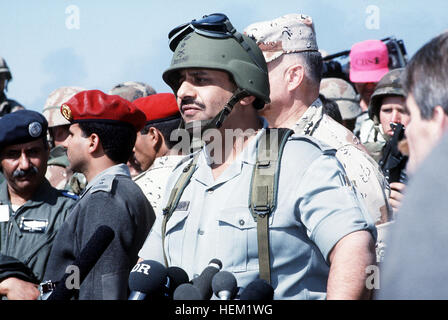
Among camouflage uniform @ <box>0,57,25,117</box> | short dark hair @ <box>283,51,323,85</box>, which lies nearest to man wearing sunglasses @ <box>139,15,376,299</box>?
short dark hair @ <box>283,51,323,85</box>

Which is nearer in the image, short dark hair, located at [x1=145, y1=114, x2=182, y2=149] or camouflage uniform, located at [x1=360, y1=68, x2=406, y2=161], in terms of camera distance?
camouflage uniform, located at [x1=360, y1=68, x2=406, y2=161]

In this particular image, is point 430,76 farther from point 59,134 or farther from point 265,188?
point 59,134

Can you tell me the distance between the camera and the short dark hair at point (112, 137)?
17.4 ft

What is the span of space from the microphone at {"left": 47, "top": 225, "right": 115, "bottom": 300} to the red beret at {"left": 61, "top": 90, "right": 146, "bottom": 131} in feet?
6.48

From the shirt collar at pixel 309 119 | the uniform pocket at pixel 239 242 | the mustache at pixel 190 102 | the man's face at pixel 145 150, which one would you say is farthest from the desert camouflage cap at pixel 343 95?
the uniform pocket at pixel 239 242

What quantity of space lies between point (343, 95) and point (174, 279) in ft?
17.3

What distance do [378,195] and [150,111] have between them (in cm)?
269

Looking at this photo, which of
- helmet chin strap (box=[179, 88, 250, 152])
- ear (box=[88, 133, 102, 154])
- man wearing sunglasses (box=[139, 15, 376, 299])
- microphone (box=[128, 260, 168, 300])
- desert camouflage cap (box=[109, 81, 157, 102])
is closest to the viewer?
microphone (box=[128, 260, 168, 300])

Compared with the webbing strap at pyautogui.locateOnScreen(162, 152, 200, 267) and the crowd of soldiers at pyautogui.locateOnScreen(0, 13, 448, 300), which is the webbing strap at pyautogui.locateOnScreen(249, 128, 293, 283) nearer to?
the crowd of soldiers at pyautogui.locateOnScreen(0, 13, 448, 300)

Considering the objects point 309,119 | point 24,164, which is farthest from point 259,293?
point 24,164

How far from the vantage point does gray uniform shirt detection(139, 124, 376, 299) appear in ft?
11.3
